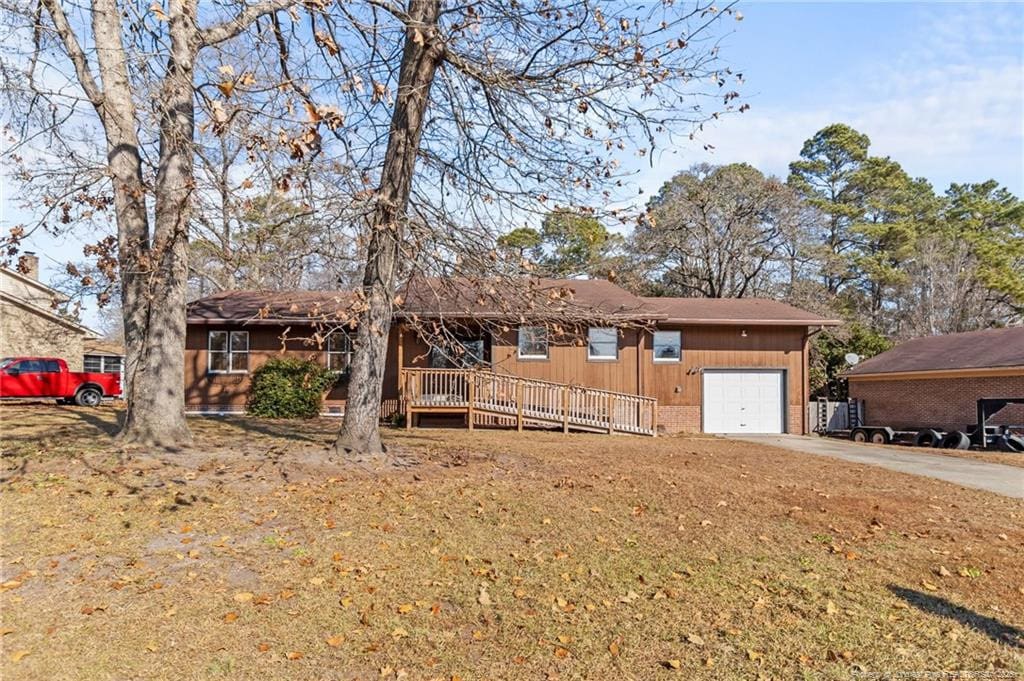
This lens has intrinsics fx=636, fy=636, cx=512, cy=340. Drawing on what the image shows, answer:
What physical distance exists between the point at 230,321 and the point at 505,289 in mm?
12288

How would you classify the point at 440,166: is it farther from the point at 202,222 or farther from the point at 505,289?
the point at 202,222

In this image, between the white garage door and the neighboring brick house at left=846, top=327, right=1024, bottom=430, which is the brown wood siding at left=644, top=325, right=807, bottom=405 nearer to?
the white garage door

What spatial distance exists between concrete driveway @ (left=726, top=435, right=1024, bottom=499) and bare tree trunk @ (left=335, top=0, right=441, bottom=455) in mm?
8569

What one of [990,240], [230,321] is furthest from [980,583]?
[990,240]

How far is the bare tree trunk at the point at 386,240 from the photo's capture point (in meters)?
7.91

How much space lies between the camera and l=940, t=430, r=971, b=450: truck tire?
16797mm

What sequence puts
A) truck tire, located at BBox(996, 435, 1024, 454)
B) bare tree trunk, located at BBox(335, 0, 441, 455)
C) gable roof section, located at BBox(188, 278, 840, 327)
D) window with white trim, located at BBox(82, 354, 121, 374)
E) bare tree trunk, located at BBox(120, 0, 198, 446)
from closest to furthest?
bare tree trunk, located at BBox(335, 0, 441, 455) < bare tree trunk, located at BBox(120, 0, 198, 446) < gable roof section, located at BBox(188, 278, 840, 327) < truck tire, located at BBox(996, 435, 1024, 454) < window with white trim, located at BBox(82, 354, 121, 374)

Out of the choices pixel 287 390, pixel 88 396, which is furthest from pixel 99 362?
pixel 287 390

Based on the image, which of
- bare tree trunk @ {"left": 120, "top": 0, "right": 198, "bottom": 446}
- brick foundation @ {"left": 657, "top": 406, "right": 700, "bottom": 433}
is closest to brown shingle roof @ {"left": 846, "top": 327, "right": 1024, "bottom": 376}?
brick foundation @ {"left": 657, "top": 406, "right": 700, "bottom": 433}

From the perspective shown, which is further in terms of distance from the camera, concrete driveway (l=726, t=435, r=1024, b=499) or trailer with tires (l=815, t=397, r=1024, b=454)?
trailer with tires (l=815, t=397, r=1024, b=454)

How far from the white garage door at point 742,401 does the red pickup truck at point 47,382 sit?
60.7 ft

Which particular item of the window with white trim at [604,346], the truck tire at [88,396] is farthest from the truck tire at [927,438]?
the truck tire at [88,396]

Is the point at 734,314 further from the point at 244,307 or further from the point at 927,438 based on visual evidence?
the point at 244,307

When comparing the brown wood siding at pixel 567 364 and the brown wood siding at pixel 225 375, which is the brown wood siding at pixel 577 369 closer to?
the brown wood siding at pixel 567 364
